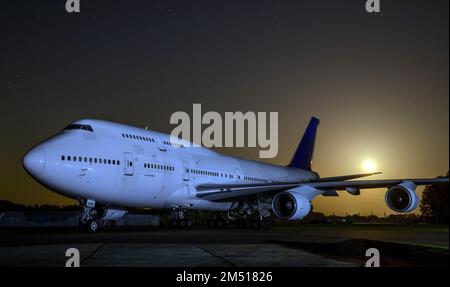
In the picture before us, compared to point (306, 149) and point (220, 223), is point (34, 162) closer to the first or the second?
point (220, 223)

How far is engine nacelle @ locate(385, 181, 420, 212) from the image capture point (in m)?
20.5

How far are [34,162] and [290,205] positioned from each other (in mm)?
11749

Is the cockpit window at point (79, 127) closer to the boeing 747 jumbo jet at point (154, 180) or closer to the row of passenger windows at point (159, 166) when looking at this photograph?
the boeing 747 jumbo jet at point (154, 180)

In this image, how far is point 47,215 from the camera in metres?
40.9

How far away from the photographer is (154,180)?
2142 centimetres

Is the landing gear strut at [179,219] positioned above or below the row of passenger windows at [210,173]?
below

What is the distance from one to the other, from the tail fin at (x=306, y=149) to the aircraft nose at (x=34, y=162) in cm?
2664

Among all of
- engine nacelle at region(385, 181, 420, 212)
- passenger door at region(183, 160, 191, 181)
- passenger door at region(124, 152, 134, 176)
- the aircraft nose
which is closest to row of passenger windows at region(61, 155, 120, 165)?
passenger door at region(124, 152, 134, 176)

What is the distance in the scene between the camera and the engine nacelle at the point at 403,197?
20.5 m

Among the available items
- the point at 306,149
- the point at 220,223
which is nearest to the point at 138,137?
the point at 220,223

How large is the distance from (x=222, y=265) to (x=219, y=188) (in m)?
16.7

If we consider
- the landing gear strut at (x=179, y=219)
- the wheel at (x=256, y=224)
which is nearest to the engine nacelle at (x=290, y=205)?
the wheel at (x=256, y=224)
